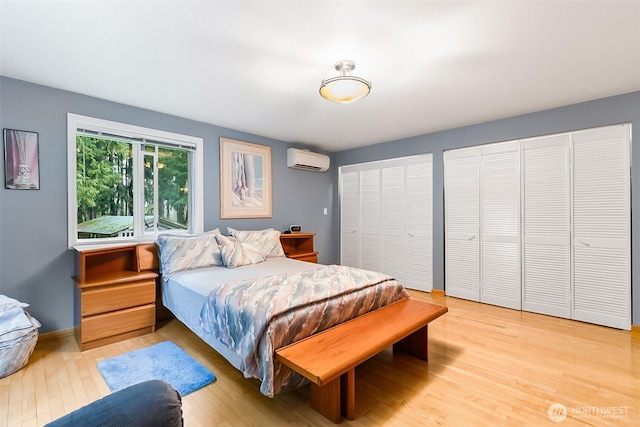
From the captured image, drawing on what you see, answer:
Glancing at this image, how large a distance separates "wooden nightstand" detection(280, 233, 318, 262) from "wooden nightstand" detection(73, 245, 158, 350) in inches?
80.9

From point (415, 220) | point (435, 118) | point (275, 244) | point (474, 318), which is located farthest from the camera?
point (415, 220)

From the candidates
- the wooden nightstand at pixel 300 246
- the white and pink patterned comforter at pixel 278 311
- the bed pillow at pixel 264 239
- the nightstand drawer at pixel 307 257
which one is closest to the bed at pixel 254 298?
the white and pink patterned comforter at pixel 278 311

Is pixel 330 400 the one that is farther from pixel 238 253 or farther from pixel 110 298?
pixel 110 298

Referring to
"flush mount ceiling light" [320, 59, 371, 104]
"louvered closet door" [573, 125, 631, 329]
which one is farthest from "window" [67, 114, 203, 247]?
"louvered closet door" [573, 125, 631, 329]

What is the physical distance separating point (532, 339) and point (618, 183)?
1.86 meters

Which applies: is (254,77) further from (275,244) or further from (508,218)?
(508,218)

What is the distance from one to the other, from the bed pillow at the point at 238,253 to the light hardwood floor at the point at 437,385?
82 cm

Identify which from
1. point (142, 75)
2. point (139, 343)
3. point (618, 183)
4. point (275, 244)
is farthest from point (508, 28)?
point (139, 343)

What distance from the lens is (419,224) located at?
4.44 meters

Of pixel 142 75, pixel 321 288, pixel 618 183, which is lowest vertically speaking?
pixel 321 288

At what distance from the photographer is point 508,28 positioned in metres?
1.87

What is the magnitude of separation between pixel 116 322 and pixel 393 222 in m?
3.83

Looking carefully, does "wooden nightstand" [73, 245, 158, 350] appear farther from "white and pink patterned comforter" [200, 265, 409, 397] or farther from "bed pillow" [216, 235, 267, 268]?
"white and pink patterned comforter" [200, 265, 409, 397]

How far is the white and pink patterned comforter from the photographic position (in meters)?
1.75
